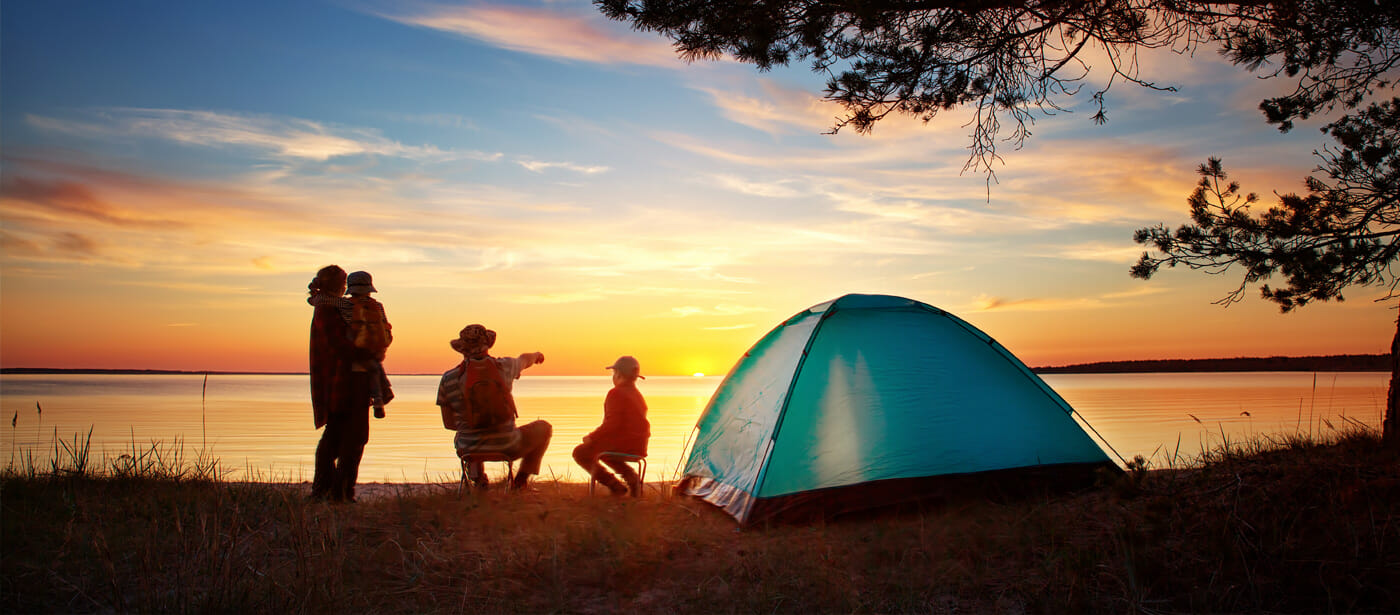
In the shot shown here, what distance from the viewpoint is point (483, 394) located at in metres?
7.45

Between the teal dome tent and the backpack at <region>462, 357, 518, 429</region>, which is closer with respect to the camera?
the teal dome tent

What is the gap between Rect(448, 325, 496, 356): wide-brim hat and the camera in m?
7.48

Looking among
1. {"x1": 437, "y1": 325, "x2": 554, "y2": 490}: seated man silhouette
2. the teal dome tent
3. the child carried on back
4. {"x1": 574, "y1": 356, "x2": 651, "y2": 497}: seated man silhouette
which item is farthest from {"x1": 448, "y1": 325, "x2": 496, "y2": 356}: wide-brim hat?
the teal dome tent

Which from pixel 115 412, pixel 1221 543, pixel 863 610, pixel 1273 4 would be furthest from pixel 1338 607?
pixel 115 412

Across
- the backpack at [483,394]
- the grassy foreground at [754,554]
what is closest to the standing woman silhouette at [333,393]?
the grassy foreground at [754,554]

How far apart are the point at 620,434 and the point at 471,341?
1.75m

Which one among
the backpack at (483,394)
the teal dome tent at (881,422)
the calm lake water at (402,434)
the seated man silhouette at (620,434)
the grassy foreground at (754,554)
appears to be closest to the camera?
the grassy foreground at (754,554)

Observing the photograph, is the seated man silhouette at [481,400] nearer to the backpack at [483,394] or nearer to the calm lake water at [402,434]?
the backpack at [483,394]

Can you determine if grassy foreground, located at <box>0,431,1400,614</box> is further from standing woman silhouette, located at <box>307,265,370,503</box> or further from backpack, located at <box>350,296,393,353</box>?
backpack, located at <box>350,296,393,353</box>

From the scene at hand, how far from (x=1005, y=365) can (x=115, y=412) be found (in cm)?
3121

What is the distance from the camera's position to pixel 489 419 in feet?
24.6

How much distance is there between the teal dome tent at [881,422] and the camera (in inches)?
263

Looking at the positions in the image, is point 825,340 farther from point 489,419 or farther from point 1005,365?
point 489,419

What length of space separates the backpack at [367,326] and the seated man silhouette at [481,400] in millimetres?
670
